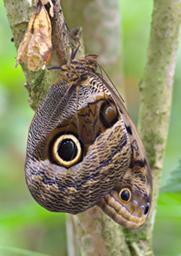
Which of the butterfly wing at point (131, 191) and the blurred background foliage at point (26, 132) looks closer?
the butterfly wing at point (131, 191)

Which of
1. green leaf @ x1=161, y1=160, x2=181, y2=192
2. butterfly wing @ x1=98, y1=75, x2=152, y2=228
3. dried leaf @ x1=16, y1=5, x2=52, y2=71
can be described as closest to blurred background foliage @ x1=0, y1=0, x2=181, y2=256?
green leaf @ x1=161, y1=160, x2=181, y2=192

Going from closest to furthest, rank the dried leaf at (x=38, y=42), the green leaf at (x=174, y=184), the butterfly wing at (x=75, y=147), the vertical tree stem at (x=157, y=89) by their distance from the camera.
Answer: the dried leaf at (x=38, y=42) → the butterfly wing at (x=75, y=147) → the vertical tree stem at (x=157, y=89) → the green leaf at (x=174, y=184)

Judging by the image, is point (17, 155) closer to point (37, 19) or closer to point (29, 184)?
point (29, 184)

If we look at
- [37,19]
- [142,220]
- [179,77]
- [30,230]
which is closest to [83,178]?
[142,220]

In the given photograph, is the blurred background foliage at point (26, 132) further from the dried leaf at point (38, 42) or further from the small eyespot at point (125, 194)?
the dried leaf at point (38, 42)

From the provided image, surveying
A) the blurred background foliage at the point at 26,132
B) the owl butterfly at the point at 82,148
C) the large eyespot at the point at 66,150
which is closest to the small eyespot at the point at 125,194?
the owl butterfly at the point at 82,148

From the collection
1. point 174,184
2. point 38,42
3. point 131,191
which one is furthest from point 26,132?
point 38,42
